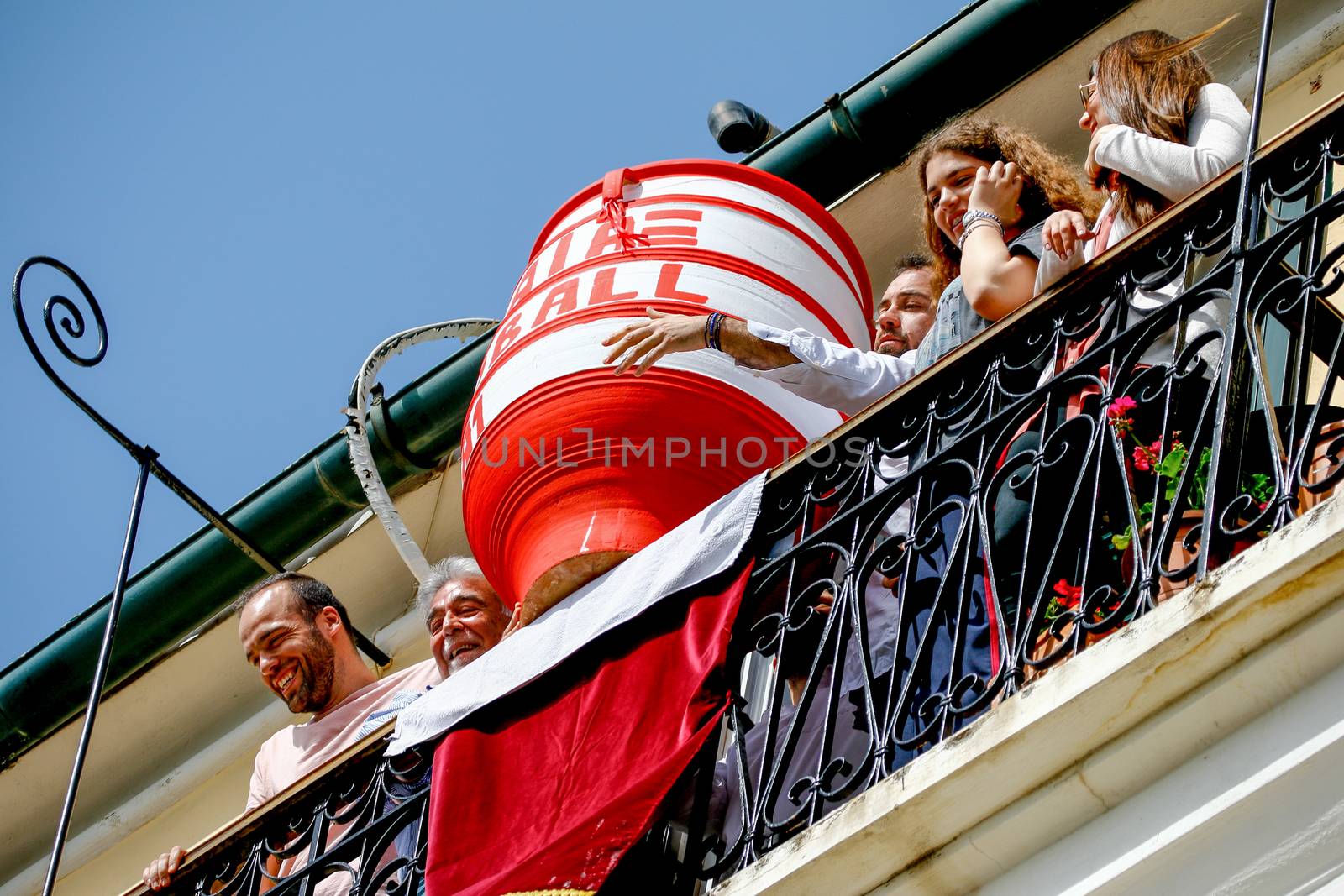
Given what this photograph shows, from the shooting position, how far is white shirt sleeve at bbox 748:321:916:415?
517 cm

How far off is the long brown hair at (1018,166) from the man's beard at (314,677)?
2238 millimetres

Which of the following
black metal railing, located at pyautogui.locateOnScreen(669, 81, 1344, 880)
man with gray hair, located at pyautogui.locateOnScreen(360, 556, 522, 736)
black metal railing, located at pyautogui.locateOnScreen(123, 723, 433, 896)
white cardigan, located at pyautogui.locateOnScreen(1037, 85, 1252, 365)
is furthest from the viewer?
man with gray hair, located at pyautogui.locateOnScreen(360, 556, 522, 736)

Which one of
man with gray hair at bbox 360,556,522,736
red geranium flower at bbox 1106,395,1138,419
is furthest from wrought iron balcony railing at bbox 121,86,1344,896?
man with gray hair at bbox 360,556,522,736

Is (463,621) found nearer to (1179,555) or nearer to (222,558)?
(222,558)

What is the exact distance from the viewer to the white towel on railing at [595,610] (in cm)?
Result: 494

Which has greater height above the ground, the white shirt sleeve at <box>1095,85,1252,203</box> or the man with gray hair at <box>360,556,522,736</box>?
the man with gray hair at <box>360,556,522,736</box>

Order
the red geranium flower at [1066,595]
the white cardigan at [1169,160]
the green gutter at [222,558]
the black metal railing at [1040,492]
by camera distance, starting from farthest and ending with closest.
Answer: the green gutter at [222,558] < the white cardigan at [1169,160] < the red geranium flower at [1066,595] < the black metal railing at [1040,492]

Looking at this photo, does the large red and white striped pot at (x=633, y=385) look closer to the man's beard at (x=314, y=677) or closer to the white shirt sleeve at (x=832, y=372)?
the white shirt sleeve at (x=832, y=372)

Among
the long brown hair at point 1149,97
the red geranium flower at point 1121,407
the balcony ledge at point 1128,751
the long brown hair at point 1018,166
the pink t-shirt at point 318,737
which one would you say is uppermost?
the pink t-shirt at point 318,737

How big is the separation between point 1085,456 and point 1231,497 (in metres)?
0.33

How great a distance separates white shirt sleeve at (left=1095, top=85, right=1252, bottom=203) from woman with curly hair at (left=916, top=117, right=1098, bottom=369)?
1.13 ft

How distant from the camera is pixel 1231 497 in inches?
160

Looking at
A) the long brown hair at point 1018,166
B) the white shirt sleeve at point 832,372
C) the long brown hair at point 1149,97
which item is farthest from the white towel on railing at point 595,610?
the long brown hair at point 1149,97

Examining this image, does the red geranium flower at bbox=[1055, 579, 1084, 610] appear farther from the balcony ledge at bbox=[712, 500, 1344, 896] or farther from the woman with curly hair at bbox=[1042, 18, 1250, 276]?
the woman with curly hair at bbox=[1042, 18, 1250, 276]
